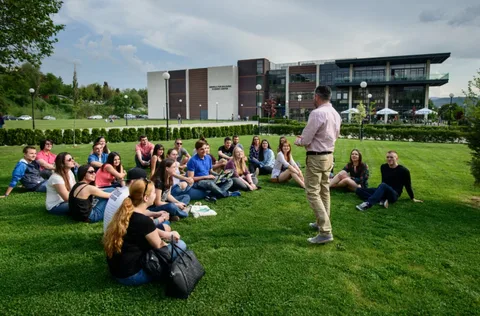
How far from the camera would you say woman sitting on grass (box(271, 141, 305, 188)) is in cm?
786

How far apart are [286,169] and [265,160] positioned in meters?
1.46

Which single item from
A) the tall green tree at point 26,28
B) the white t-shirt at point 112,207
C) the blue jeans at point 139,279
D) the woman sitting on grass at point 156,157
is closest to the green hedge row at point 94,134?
the tall green tree at point 26,28

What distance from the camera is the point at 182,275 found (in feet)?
10.3

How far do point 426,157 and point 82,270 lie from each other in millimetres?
14079

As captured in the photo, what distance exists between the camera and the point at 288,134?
91.9ft

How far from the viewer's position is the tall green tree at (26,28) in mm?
13617

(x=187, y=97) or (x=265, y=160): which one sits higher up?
(x=187, y=97)

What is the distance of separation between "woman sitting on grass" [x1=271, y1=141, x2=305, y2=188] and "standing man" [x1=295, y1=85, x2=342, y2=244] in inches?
131

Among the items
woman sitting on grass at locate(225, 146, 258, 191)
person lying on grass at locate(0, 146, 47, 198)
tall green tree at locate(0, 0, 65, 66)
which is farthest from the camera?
tall green tree at locate(0, 0, 65, 66)

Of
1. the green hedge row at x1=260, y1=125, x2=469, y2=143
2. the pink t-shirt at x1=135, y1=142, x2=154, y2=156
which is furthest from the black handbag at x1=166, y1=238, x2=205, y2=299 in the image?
the green hedge row at x1=260, y1=125, x2=469, y2=143

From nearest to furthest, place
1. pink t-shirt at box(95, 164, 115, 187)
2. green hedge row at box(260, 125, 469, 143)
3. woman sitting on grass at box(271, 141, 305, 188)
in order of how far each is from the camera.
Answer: pink t-shirt at box(95, 164, 115, 187), woman sitting on grass at box(271, 141, 305, 188), green hedge row at box(260, 125, 469, 143)

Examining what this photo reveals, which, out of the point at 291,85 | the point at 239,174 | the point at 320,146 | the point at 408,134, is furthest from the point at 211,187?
the point at 291,85

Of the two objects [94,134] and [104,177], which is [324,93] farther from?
[94,134]

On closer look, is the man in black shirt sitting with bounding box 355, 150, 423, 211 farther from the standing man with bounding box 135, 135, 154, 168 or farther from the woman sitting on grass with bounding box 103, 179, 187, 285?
the standing man with bounding box 135, 135, 154, 168
